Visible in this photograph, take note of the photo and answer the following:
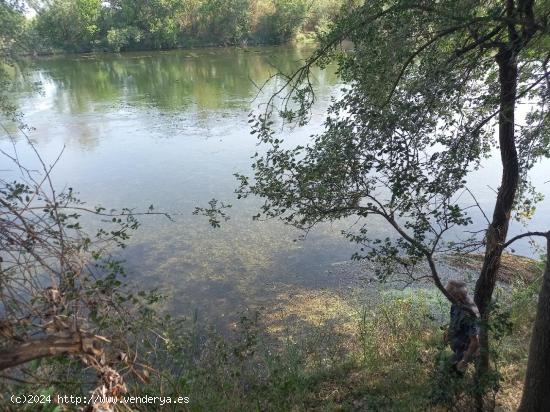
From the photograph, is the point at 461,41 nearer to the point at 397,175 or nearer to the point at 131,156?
the point at 397,175

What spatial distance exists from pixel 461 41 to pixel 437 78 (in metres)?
1.34

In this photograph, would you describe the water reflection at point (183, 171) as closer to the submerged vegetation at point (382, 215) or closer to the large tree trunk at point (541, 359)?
the submerged vegetation at point (382, 215)

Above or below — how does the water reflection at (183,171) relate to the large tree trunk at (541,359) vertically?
below

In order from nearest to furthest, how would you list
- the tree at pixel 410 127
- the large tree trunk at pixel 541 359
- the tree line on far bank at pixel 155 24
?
1. the large tree trunk at pixel 541 359
2. the tree at pixel 410 127
3. the tree line on far bank at pixel 155 24

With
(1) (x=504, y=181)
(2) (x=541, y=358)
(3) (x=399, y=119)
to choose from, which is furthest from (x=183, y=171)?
(2) (x=541, y=358)

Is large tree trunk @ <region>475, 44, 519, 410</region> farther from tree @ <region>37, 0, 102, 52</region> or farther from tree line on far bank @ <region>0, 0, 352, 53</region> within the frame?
tree @ <region>37, 0, 102, 52</region>

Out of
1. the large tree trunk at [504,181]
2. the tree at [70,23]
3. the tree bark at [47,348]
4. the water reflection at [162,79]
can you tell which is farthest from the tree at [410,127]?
the tree at [70,23]

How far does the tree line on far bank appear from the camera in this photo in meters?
33.2

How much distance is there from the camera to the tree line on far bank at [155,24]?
1308 inches

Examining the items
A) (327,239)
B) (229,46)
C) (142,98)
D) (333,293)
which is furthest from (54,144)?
(229,46)

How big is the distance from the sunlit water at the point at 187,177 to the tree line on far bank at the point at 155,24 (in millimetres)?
13493

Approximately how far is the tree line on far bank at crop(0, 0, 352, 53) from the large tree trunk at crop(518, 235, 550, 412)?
104ft

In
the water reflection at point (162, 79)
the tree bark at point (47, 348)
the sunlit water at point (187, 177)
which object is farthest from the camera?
the water reflection at point (162, 79)

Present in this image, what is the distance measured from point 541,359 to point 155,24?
36.9 metres
